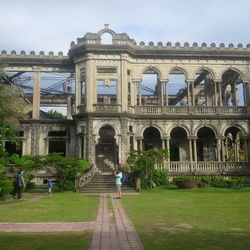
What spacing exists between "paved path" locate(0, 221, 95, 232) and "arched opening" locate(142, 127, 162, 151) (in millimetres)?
20930

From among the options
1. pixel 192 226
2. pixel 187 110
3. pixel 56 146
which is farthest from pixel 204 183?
pixel 192 226

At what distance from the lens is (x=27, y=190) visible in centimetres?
2177

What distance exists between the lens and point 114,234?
750cm

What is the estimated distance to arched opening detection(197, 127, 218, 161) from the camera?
2995 centimetres

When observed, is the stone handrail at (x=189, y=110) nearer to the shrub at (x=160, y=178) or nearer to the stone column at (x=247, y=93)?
the stone column at (x=247, y=93)

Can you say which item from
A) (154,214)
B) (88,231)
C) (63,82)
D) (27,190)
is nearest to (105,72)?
(63,82)

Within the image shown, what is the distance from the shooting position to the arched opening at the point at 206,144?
2995 centimetres

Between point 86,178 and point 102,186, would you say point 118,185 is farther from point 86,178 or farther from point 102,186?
point 86,178

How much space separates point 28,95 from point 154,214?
28.0 meters

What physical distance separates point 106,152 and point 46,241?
21.9m

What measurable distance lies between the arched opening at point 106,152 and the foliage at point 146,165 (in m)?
4.95

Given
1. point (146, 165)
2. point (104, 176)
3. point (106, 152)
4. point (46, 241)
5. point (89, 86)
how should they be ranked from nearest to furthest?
point (46, 241) → point (146, 165) → point (104, 176) → point (89, 86) → point (106, 152)

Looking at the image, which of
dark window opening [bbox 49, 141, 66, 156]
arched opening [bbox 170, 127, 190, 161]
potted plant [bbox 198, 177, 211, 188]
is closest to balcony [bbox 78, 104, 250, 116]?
arched opening [bbox 170, 127, 190, 161]

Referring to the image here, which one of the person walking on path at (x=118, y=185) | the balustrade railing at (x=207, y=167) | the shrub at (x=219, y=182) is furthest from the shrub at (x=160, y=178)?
the person walking on path at (x=118, y=185)
